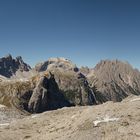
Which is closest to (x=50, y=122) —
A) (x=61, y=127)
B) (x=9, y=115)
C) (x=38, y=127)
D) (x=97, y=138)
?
(x=38, y=127)

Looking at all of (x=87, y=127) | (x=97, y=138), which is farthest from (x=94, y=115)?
(x=97, y=138)

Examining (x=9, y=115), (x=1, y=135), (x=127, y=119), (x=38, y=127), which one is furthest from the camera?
(x=9, y=115)

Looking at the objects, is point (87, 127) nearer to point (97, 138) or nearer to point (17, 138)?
point (97, 138)

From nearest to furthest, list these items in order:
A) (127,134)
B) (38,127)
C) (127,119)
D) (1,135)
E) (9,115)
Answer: (127,134)
(127,119)
(1,135)
(38,127)
(9,115)

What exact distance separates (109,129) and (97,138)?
4.45 ft

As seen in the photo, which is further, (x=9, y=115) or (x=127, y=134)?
(x=9, y=115)

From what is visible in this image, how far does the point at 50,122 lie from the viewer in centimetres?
3553

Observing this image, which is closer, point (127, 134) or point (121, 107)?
point (127, 134)

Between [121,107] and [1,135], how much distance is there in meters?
12.1

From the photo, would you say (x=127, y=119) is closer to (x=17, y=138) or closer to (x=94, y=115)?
(x=94, y=115)

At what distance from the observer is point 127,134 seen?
84.4 feet

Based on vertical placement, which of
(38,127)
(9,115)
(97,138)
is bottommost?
(97,138)

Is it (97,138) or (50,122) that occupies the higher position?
(50,122)

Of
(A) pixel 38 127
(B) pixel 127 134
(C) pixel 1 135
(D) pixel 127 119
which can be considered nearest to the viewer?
(B) pixel 127 134
